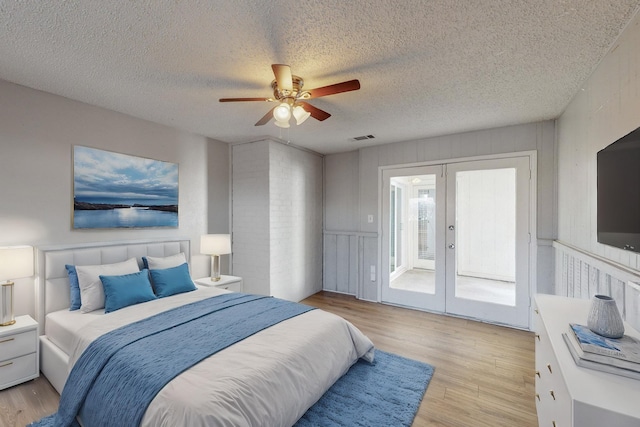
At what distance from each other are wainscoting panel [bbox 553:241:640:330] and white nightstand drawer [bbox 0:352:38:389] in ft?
13.7

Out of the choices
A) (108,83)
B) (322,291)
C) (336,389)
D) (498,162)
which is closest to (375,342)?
(336,389)

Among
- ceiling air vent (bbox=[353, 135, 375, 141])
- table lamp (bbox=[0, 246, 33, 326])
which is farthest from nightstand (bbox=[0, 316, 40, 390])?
ceiling air vent (bbox=[353, 135, 375, 141])

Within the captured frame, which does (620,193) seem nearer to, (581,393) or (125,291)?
(581,393)

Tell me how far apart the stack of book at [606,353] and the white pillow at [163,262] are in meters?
3.44

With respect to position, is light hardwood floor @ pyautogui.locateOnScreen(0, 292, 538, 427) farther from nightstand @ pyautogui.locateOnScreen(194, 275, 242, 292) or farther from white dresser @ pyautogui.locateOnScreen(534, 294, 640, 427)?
nightstand @ pyautogui.locateOnScreen(194, 275, 242, 292)

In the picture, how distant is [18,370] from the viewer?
2324mm

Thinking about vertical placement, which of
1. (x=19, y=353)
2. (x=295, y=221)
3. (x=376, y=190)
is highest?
(x=376, y=190)

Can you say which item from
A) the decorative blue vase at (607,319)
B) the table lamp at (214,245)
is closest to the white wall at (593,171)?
the decorative blue vase at (607,319)

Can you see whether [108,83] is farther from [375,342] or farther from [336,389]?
[375,342]

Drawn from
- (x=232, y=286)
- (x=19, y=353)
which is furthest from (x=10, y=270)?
(x=232, y=286)

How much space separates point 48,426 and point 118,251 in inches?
63.0

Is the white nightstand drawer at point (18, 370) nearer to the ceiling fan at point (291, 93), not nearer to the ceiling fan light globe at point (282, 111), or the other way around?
the ceiling fan at point (291, 93)

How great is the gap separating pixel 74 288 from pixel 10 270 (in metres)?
0.49

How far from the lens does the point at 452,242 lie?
13.1 ft
